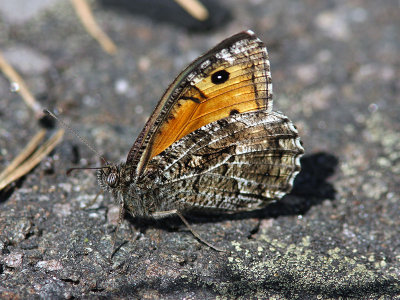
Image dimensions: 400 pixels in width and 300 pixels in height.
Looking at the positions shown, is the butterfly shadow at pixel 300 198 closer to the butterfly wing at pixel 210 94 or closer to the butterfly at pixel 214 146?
the butterfly at pixel 214 146

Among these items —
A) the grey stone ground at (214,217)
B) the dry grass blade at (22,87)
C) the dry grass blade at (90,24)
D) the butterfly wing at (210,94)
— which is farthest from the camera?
the dry grass blade at (90,24)

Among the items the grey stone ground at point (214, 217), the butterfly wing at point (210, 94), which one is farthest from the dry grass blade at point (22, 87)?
the butterfly wing at point (210, 94)

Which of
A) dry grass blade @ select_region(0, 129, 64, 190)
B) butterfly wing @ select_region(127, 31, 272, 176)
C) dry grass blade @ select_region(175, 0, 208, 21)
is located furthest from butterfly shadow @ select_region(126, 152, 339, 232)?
dry grass blade @ select_region(175, 0, 208, 21)

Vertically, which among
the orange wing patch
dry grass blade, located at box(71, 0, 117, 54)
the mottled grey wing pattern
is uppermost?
dry grass blade, located at box(71, 0, 117, 54)

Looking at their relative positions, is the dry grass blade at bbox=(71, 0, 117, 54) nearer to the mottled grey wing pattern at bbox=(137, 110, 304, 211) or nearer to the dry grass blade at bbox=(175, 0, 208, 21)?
the dry grass blade at bbox=(175, 0, 208, 21)

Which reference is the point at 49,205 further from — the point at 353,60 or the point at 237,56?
the point at 353,60

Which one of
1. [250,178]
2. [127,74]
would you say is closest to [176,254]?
[250,178]
